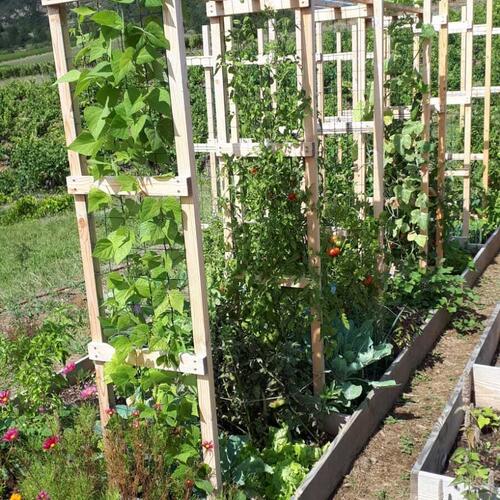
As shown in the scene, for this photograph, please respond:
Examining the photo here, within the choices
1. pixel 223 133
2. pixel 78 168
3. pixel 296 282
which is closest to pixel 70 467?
pixel 78 168

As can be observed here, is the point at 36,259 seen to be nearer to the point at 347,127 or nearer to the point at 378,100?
the point at 347,127

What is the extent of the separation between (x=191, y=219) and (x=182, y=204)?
0.23 feet

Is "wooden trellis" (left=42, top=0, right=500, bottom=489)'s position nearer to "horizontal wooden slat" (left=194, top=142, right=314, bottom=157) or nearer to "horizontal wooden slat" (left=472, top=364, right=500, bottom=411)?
"horizontal wooden slat" (left=194, top=142, right=314, bottom=157)

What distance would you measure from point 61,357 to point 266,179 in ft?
4.70

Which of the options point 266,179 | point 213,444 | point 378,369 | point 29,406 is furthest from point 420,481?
point 29,406

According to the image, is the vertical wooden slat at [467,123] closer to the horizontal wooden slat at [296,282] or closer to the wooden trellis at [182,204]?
the horizontal wooden slat at [296,282]

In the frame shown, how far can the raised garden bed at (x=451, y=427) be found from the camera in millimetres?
3051

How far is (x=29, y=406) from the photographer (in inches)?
→ 142

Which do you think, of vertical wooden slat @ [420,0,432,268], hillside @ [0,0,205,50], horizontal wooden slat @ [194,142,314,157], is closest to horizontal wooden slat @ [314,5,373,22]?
vertical wooden slat @ [420,0,432,268]

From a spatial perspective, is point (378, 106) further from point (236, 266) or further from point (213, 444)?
point (213, 444)

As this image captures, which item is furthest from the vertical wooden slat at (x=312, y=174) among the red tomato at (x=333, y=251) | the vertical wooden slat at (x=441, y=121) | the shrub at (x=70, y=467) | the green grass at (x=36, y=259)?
the green grass at (x=36, y=259)

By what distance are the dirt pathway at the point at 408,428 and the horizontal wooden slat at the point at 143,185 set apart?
182 centimetres

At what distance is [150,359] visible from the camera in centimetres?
300

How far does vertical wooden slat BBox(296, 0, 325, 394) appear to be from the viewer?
346cm
